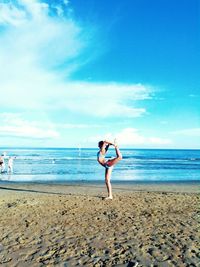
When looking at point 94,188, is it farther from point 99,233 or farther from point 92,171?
point 92,171

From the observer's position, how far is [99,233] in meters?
6.77

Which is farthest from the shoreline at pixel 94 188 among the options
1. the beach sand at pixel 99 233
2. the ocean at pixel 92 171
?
the beach sand at pixel 99 233

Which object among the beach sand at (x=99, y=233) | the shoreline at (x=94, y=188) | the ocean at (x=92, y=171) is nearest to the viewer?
the beach sand at (x=99, y=233)

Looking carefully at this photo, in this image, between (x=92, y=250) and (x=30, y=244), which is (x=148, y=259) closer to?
(x=92, y=250)

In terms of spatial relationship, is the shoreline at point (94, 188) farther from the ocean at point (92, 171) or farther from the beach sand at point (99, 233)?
the beach sand at point (99, 233)

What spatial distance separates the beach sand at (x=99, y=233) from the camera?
5.33 meters

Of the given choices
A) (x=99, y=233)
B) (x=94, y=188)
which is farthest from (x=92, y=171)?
(x=99, y=233)

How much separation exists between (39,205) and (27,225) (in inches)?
99.0

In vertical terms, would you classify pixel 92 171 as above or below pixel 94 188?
above

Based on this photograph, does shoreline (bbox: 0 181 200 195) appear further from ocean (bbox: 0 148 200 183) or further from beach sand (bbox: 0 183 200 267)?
beach sand (bbox: 0 183 200 267)

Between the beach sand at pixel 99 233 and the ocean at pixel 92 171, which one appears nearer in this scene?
the beach sand at pixel 99 233

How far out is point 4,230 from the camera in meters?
7.05

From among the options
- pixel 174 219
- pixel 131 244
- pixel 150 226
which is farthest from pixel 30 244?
pixel 174 219

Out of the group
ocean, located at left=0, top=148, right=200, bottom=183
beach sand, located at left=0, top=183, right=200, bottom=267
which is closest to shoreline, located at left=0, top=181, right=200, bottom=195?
ocean, located at left=0, top=148, right=200, bottom=183
